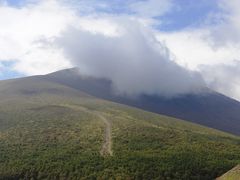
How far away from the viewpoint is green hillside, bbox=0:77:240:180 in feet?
340

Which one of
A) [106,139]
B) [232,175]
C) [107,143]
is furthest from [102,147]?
[232,175]

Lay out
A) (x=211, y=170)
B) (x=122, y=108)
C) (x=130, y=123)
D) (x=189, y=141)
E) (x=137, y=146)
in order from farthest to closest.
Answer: (x=122, y=108), (x=130, y=123), (x=189, y=141), (x=137, y=146), (x=211, y=170)

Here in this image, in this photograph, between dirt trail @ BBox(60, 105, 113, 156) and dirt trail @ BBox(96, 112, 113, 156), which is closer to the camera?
dirt trail @ BBox(96, 112, 113, 156)

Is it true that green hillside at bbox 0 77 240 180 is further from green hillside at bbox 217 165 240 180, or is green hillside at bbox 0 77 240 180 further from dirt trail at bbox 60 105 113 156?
green hillside at bbox 217 165 240 180

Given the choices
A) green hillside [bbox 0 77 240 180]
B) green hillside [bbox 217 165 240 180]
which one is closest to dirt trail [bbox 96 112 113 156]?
green hillside [bbox 0 77 240 180]

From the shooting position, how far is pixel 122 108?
196375mm

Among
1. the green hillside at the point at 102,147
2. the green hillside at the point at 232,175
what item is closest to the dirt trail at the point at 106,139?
the green hillside at the point at 102,147

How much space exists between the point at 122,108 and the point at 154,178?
319 feet

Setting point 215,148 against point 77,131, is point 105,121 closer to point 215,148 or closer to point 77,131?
point 77,131

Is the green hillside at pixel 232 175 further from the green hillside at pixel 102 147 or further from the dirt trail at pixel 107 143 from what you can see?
the dirt trail at pixel 107 143

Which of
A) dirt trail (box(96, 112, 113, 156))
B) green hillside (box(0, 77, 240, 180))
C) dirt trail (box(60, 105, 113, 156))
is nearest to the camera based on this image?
green hillside (box(0, 77, 240, 180))

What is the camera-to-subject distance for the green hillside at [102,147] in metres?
104

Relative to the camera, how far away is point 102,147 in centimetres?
12325

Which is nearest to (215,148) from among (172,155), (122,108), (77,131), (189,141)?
(189,141)
